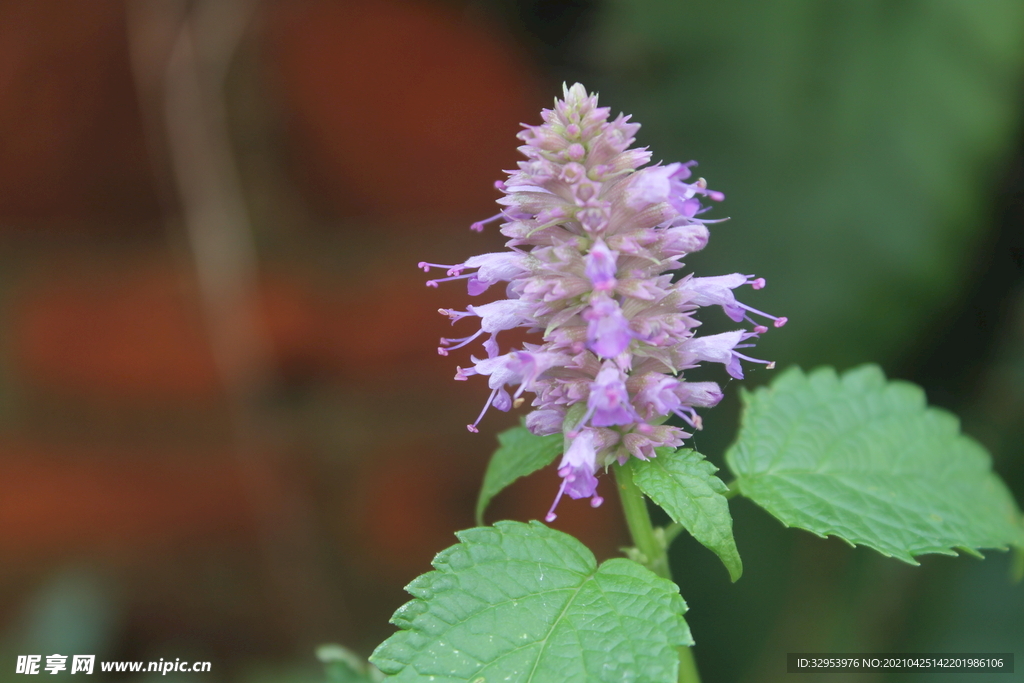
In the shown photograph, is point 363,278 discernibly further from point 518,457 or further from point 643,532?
point 643,532

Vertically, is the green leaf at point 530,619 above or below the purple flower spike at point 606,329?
below

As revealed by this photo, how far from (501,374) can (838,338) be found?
7.52ft

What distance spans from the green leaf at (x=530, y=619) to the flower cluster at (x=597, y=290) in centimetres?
→ 15

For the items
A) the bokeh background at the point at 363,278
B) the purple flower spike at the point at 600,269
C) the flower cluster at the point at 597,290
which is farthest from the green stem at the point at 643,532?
the bokeh background at the point at 363,278

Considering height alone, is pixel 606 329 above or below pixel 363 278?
below

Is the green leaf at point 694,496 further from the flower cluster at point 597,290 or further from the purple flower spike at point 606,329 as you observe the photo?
the purple flower spike at point 606,329

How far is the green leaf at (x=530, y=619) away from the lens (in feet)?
3.83

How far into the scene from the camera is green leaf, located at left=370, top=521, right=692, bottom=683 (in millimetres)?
1166

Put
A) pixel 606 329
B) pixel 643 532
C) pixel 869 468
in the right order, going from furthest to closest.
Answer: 1. pixel 869 468
2. pixel 643 532
3. pixel 606 329

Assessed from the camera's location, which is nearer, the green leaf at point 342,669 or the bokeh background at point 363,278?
the green leaf at point 342,669

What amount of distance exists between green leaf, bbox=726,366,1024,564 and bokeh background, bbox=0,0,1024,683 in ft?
4.49

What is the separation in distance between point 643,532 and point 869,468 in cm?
61

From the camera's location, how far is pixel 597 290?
1.21m

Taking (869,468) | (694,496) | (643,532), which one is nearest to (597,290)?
(694,496)
